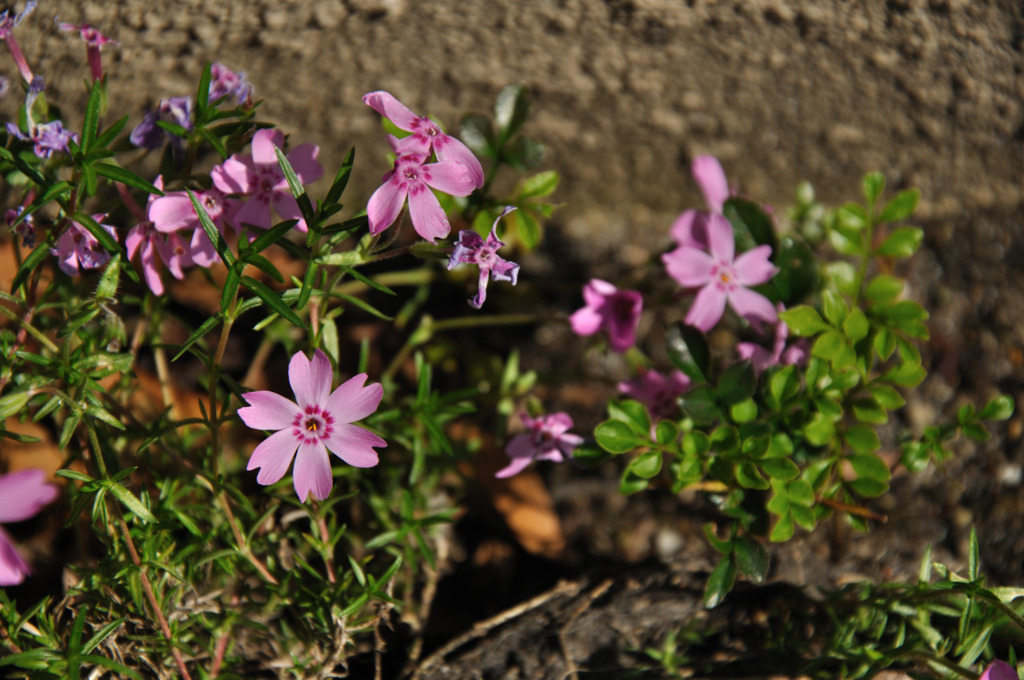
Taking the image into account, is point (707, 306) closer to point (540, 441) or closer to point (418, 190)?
point (540, 441)

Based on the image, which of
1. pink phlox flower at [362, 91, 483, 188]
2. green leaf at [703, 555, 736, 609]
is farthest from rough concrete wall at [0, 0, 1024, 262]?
green leaf at [703, 555, 736, 609]

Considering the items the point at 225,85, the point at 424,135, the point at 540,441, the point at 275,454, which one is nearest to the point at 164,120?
the point at 225,85

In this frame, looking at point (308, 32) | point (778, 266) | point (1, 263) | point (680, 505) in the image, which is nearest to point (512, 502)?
point (680, 505)

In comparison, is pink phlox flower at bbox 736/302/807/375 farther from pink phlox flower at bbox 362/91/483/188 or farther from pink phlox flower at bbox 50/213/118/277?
pink phlox flower at bbox 50/213/118/277

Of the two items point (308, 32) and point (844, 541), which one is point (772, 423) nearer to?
point (844, 541)

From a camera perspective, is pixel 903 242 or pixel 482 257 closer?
pixel 482 257

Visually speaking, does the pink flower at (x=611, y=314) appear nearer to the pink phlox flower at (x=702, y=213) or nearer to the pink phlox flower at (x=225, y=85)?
the pink phlox flower at (x=702, y=213)

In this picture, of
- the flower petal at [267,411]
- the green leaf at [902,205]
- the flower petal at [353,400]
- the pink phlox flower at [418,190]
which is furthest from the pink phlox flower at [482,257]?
the green leaf at [902,205]
